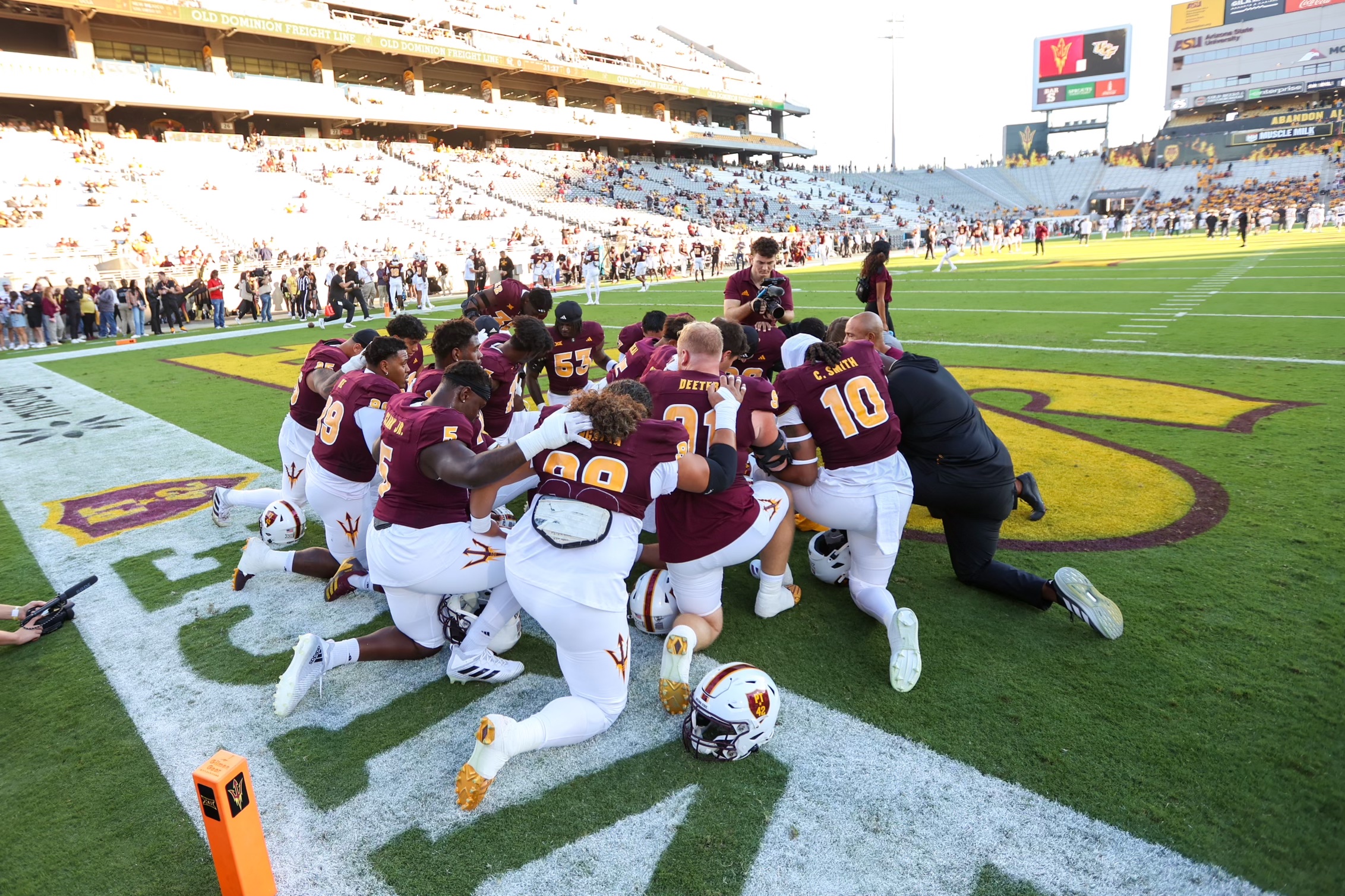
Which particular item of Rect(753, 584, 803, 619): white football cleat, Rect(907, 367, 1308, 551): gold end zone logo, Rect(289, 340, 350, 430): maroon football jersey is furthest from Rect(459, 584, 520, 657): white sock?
Rect(907, 367, 1308, 551): gold end zone logo

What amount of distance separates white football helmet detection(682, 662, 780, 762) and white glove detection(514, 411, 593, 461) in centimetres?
122

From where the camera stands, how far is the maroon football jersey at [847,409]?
4.26 m

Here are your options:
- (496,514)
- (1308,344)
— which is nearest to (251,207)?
(496,514)

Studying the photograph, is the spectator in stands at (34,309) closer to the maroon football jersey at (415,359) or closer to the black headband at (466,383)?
the maroon football jersey at (415,359)

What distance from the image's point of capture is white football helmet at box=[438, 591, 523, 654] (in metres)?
4.08

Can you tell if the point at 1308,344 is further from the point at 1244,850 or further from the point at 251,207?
the point at 251,207

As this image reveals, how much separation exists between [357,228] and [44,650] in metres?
32.9

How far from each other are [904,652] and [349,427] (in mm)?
3584

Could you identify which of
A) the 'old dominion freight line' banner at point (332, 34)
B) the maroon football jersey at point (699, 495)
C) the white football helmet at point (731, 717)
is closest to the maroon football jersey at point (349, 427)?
the maroon football jersey at point (699, 495)

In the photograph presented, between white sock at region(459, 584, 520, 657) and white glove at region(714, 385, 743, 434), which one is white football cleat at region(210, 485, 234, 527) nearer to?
white sock at region(459, 584, 520, 657)

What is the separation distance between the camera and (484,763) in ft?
9.61

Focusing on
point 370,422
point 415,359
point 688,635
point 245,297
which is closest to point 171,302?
point 245,297

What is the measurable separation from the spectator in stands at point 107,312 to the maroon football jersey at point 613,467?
24169mm

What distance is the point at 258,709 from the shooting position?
3.76 m
